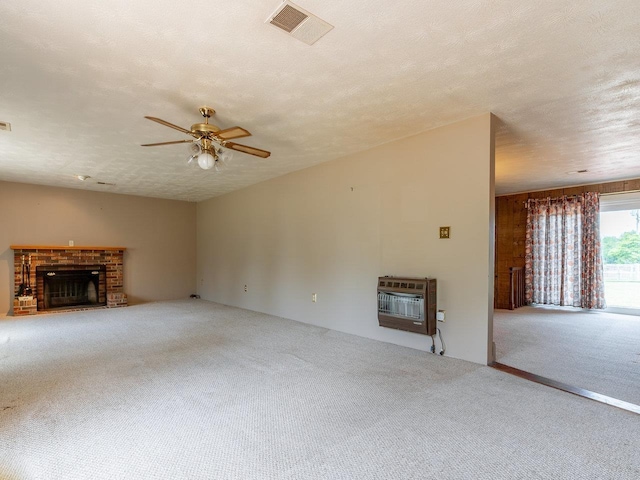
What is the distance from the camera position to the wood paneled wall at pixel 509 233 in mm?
6922

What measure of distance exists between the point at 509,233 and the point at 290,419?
23.6ft

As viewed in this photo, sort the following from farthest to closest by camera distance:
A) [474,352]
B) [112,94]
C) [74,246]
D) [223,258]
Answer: [223,258] → [74,246] → [474,352] → [112,94]

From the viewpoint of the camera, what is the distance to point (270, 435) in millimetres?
2006

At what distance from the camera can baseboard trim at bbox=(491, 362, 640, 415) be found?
7.94ft

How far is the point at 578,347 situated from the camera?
155 inches

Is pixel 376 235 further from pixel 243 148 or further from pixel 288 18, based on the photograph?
pixel 288 18

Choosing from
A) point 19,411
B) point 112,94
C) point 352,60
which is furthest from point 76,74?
point 19,411

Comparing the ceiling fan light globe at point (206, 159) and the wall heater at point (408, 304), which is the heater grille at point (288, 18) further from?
the wall heater at point (408, 304)

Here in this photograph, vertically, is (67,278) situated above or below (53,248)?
below

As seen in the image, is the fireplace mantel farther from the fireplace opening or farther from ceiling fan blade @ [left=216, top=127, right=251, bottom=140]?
ceiling fan blade @ [left=216, top=127, right=251, bottom=140]

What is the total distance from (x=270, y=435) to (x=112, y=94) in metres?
3.02

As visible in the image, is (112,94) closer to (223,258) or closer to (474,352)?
(474,352)

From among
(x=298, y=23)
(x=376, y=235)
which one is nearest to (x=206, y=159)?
(x=298, y=23)

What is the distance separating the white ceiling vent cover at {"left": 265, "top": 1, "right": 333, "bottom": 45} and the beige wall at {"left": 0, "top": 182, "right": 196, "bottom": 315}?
275 inches
